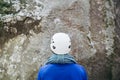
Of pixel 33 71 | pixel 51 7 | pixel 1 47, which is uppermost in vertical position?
pixel 51 7

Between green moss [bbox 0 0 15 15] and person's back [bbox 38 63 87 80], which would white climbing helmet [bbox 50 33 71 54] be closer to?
person's back [bbox 38 63 87 80]

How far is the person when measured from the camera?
3670mm

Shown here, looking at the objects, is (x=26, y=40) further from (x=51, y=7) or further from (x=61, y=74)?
(x=61, y=74)

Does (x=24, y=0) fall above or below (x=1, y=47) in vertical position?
above

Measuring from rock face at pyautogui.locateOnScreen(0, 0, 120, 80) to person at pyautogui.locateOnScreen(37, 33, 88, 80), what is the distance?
1.55 metres

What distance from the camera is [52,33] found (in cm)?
545

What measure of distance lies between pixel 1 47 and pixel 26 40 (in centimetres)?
36

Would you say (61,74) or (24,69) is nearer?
(61,74)

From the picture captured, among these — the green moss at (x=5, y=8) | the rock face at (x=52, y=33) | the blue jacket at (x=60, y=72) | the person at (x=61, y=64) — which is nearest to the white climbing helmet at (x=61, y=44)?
the person at (x=61, y=64)

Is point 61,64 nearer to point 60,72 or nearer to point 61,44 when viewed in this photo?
point 60,72

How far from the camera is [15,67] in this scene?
5.28 m

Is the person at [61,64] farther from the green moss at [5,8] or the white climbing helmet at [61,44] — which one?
the green moss at [5,8]

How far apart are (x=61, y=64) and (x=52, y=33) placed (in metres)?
1.74

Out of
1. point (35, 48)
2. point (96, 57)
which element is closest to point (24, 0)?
point (35, 48)
